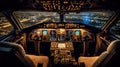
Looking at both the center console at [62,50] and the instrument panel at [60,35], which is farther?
the instrument panel at [60,35]

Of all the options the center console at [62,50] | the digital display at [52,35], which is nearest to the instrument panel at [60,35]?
the digital display at [52,35]

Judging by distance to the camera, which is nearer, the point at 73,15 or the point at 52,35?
the point at 52,35

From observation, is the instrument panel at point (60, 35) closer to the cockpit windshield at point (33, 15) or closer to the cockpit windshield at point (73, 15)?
the cockpit windshield at point (73, 15)

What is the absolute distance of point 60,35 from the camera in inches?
220

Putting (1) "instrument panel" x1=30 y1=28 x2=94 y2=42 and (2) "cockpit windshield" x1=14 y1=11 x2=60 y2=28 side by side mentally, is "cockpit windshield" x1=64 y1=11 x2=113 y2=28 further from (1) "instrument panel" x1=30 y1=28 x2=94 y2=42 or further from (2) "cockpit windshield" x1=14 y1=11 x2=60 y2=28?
(2) "cockpit windshield" x1=14 y1=11 x2=60 y2=28

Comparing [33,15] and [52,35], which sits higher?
[52,35]

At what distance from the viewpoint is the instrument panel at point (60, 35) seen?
559cm

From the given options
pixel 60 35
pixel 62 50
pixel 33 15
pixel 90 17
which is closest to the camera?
pixel 62 50

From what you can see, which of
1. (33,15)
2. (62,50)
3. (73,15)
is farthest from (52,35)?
(33,15)

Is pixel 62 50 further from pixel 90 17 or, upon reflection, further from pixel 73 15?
pixel 90 17

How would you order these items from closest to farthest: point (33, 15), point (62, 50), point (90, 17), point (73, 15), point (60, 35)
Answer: point (62, 50) < point (60, 35) < point (73, 15) < point (90, 17) < point (33, 15)

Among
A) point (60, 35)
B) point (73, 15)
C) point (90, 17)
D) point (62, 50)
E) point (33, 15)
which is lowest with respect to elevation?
point (33, 15)

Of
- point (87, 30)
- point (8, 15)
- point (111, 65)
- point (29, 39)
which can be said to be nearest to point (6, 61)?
point (111, 65)

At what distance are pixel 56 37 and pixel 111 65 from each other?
3518 mm
